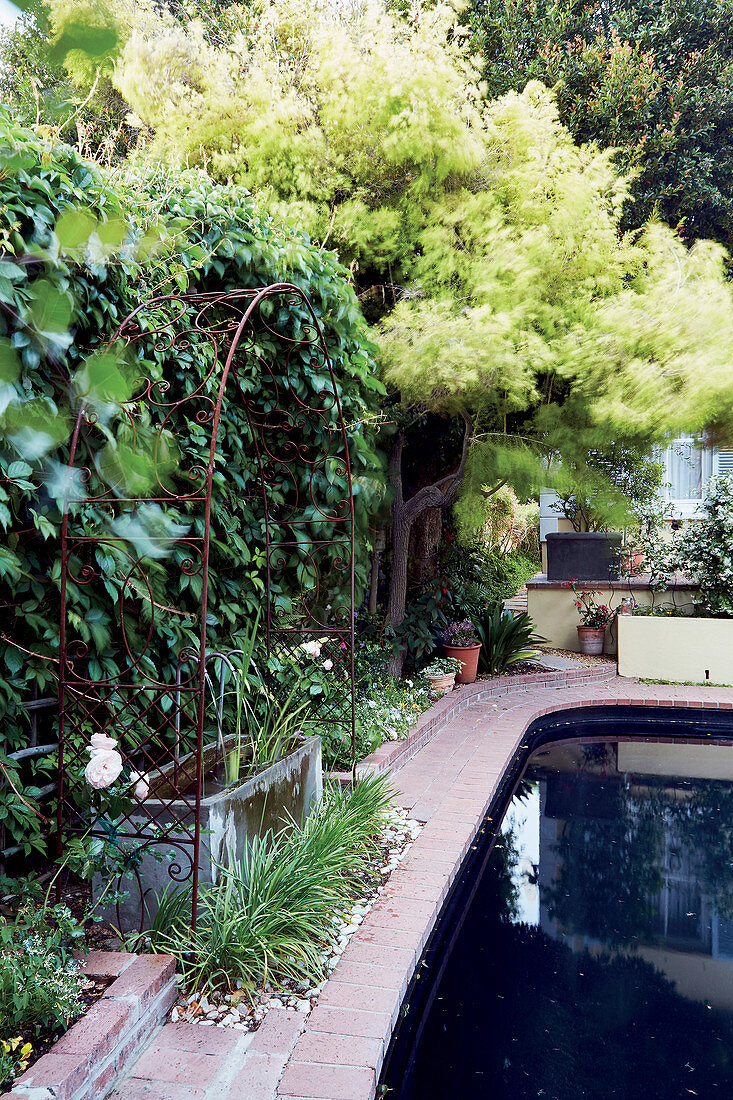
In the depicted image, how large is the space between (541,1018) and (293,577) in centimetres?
248

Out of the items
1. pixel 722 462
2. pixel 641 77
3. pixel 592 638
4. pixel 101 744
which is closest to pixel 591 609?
pixel 592 638

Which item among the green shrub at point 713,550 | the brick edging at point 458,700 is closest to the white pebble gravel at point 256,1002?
the brick edging at point 458,700

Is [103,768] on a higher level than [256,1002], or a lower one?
higher

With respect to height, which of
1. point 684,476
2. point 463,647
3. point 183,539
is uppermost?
point 684,476

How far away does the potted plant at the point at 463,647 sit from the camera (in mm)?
7246

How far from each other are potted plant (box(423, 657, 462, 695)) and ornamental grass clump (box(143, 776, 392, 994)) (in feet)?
11.5

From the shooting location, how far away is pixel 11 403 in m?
0.60

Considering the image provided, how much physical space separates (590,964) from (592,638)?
6.20 meters

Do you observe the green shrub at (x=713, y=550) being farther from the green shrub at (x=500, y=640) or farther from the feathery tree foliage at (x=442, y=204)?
the feathery tree foliage at (x=442, y=204)

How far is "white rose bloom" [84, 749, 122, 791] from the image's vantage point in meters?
2.33

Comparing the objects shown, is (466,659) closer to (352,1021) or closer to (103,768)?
(352,1021)

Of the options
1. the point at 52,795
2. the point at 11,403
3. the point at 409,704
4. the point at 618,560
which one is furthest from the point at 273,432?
the point at 618,560

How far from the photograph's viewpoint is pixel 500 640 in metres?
7.80

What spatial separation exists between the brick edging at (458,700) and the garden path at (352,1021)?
8.4 inches
